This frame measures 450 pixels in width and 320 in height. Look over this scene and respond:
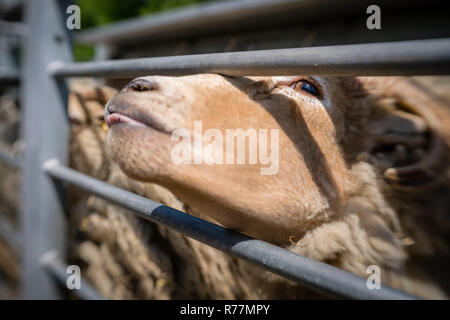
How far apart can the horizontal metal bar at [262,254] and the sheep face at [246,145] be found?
0.14 feet

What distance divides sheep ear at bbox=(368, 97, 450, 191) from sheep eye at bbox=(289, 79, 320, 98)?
189 mm

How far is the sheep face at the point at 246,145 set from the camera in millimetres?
677

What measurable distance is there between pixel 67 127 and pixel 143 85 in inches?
34.1

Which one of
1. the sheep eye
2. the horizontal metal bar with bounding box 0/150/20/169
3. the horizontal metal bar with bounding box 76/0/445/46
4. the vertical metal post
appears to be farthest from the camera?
the horizontal metal bar with bounding box 76/0/445/46

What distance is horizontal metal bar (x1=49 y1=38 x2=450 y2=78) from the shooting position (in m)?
0.48

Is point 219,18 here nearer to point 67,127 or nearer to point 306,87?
point 67,127

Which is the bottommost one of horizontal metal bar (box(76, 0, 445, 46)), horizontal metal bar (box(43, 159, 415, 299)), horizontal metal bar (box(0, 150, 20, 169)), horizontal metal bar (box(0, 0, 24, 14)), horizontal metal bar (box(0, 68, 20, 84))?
horizontal metal bar (box(43, 159, 415, 299))

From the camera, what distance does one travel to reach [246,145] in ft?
2.35

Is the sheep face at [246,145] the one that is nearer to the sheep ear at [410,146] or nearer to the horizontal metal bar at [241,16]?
the sheep ear at [410,146]

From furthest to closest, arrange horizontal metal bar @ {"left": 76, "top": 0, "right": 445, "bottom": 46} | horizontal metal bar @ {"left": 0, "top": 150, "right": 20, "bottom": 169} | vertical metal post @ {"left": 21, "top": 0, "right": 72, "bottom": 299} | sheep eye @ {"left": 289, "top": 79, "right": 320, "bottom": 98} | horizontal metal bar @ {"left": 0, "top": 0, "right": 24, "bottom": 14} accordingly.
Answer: horizontal metal bar @ {"left": 76, "top": 0, "right": 445, "bottom": 46}
horizontal metal bar @ {"left": 0, "top": 0, "right": 24, "bottom": 14}
horizontal metal bar @ {"left": 0, "top": 150, "right": 20, "bottom": 169}
vertical metal post @ {"left": 21, "top": 0, "right": 72, "bottom": 299}
sheep eye @ {"left": 289, "top": 79, "right": 320, "bottom": 98}

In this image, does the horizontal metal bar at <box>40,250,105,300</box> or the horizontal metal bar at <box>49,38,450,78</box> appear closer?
the horizontal metal bar at <box>49,38,450,78</box>

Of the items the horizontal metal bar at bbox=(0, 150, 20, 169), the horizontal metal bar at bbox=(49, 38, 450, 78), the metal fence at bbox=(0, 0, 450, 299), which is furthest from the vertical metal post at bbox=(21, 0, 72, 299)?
the horizontal metal bar at bbox=(49, 38, 450, 78)

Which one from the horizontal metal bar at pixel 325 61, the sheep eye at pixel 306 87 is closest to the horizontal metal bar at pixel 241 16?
the sheep eye at pixel 306 87

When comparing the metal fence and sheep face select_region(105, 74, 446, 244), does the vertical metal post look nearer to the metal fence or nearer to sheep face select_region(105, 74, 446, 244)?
the metal fence
